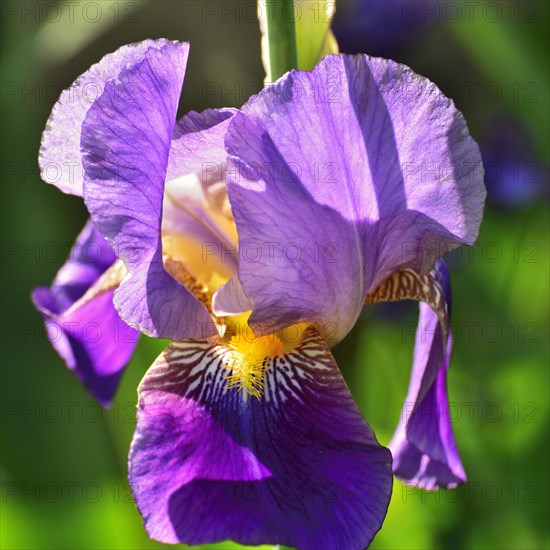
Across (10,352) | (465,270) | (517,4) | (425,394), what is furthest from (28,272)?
(517,4)

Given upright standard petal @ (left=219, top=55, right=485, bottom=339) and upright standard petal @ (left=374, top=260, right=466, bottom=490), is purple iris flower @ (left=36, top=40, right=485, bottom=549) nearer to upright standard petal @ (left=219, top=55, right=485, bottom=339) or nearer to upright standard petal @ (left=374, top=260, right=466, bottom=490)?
upright standard petal @ (left=219, top=55, right=485, bottom=339)

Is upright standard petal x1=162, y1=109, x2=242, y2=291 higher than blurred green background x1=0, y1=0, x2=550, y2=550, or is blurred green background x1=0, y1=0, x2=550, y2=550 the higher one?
upright standard petal x1=162, y1=109, x2=242, y2=291

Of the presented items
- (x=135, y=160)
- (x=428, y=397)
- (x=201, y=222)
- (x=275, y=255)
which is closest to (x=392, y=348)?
(x=428, y=397)

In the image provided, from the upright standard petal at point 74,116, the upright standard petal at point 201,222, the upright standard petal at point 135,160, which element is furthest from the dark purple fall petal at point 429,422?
the upright standard petal at point 74,116

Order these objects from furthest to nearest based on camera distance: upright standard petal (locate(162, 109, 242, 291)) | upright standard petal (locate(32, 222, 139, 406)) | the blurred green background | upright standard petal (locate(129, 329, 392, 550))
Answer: the blurred green background
upright standard petal (locate(32, 222, 139, 406))
upright standard petal (locate(162, 109, 242, 291))
upright standard petal (locate(129, 329, 392, 550))

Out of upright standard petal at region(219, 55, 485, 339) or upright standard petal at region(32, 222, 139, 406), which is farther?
upright standard petal at region(32, 222, 139, 406)

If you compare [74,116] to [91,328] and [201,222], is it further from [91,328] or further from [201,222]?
[91,328]

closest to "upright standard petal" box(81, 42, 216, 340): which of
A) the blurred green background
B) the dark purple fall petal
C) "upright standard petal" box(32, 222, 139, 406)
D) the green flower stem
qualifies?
the green flower stem
